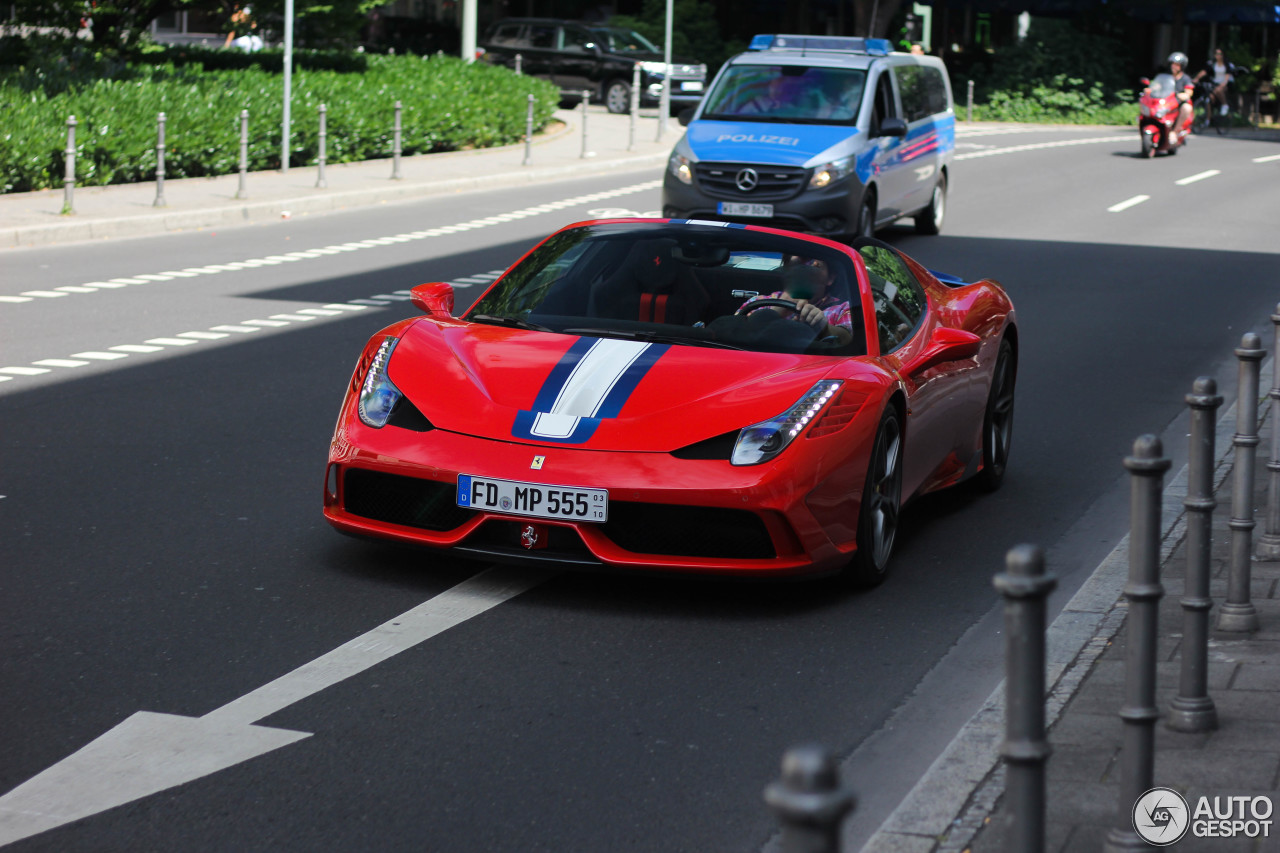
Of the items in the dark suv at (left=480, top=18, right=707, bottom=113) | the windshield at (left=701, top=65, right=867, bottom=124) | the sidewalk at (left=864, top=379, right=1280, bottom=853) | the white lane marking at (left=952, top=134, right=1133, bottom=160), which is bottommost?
the sidewalk at (left=864, top=379, right=1280, bottom=853)

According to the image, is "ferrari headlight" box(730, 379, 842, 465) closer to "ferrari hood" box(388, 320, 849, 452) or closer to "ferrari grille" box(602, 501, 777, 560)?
"ferrari hood" box(388, 320, 849, 452)

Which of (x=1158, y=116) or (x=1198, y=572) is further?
(x=1158, y=116)

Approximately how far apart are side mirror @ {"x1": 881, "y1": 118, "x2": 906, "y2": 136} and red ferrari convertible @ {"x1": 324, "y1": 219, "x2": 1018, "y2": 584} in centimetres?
1100

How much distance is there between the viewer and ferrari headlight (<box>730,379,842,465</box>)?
5793 millimetres

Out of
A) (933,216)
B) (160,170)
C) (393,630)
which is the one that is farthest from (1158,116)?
(393,630)

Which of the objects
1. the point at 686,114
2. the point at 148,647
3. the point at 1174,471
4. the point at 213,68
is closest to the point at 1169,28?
the point at 213,68

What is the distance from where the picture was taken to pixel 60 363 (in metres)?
10.4

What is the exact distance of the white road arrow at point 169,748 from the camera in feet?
13.3

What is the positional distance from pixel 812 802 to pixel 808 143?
16005mm

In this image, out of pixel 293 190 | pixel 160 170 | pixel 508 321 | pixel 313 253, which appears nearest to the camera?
pixel 508 321

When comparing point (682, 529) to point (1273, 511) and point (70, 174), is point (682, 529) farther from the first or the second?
point (70, 174)

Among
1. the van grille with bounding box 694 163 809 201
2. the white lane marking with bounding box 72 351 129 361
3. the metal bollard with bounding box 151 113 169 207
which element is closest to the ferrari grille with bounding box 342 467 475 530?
the white lane marking with bounding box 72 351 129 361

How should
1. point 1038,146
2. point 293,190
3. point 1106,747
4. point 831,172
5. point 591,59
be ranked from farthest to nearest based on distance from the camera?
1. point 591,59
2. point 1038,146
3. point 293,190
4. point 831,172
5. point 1106,747

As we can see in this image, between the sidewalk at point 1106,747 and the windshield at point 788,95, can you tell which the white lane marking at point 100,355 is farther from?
the windshield at point 788,95
